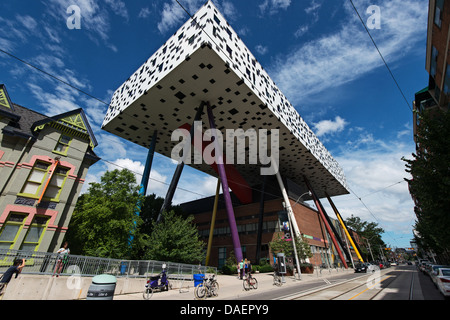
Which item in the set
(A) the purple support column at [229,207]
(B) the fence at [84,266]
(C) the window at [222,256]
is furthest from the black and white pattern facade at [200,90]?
(C) the window at [222,256]

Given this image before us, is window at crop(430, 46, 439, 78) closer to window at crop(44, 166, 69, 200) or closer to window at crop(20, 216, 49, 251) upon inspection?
window at crop(44, 166, 69, 200)

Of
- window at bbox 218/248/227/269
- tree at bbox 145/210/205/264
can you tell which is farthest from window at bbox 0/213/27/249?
window at bbox 218/248/227/269

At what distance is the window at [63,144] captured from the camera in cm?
1742

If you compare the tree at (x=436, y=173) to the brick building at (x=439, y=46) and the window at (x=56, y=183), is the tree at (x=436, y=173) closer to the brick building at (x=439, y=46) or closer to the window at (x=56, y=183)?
the brick building at (x=439, y=46)

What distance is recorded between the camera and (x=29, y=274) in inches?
364

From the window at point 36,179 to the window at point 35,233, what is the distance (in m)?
1.96

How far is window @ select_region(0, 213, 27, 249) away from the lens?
13352mm

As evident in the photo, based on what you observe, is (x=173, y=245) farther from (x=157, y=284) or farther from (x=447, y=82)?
(x=447, y=82)

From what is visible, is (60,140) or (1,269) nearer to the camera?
(1,269)

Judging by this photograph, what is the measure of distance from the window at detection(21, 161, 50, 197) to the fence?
5.63 metres

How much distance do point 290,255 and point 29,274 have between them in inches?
1103
